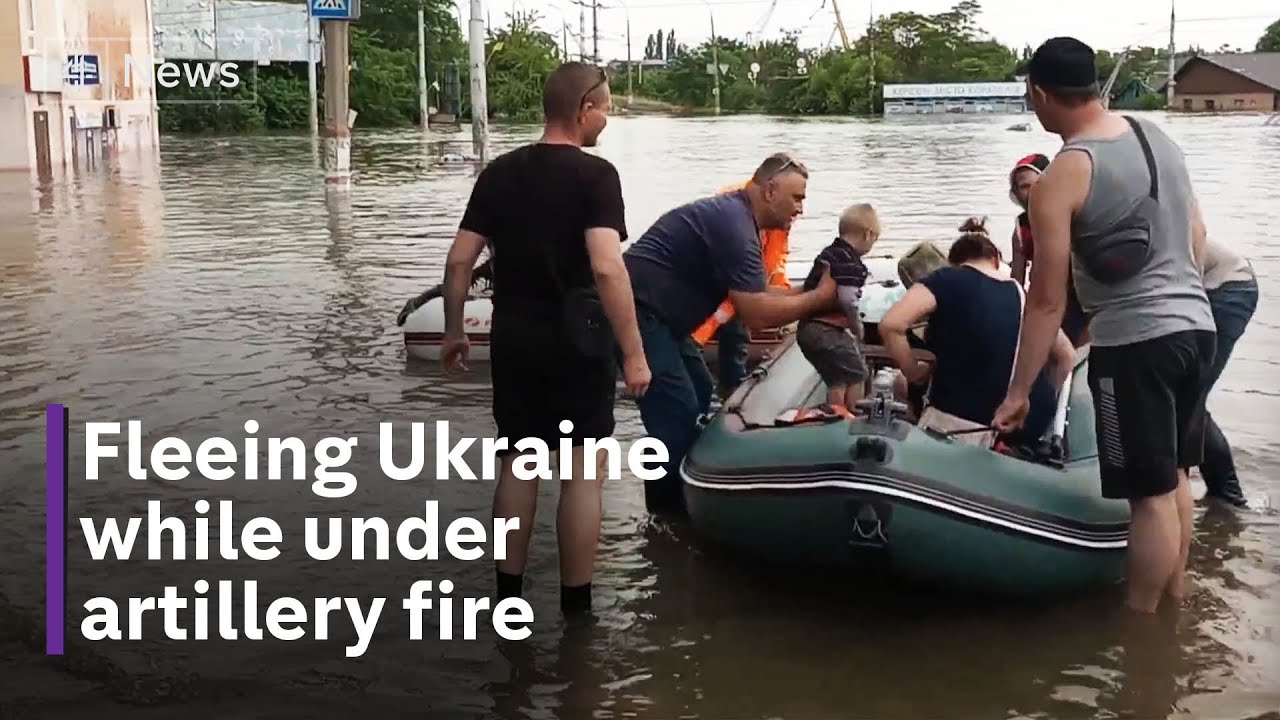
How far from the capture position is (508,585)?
503 cm

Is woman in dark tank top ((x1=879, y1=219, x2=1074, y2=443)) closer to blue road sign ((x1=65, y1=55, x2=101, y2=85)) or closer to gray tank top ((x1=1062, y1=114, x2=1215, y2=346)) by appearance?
gray tank top ((x1=1062, y1=114, x2=1215, y2=346))

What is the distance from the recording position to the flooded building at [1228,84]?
307 feet

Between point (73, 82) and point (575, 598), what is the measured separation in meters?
31.8

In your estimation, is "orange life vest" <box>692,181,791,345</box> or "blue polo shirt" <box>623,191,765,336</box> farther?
"orange life vest" <box>692,181,791,345</box>

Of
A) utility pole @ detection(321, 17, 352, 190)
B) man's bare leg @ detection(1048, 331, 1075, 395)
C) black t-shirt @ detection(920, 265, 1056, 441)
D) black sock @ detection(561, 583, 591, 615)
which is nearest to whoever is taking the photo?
black sock @ detection(561, 583, 591, 615)

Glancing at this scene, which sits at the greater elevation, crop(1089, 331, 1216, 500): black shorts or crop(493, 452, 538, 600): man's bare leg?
crop(1089, 331, 1216, 500): black shorts

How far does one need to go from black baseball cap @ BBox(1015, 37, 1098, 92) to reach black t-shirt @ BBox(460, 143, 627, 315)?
1.22m

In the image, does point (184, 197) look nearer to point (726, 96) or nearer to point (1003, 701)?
point (1003, 701)

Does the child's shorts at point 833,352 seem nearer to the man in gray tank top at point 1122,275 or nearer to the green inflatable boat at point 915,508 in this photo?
the green inflatable boat at point 915,508

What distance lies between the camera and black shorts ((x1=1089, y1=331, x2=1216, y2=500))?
4.43 metres

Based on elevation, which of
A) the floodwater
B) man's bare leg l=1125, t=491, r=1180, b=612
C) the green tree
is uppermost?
the green tree

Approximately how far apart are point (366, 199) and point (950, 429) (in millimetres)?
19189

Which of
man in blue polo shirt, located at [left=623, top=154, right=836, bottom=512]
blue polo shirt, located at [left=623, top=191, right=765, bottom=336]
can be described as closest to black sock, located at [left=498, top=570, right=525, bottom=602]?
man in blue polo shirt, located at [left=623, top=154, right=836, bottom=512]

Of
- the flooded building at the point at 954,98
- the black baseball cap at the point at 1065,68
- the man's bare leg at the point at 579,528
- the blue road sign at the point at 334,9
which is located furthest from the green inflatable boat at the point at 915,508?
the flooded building at the point at 954,98
